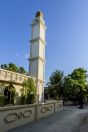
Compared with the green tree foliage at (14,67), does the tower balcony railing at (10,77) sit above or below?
below

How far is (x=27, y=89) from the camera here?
24.4 metres

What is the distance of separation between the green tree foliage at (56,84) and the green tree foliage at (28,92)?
13.3 m

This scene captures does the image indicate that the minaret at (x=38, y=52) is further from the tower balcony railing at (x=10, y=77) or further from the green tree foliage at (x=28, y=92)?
the tower balcony railing at (x=10, y=77)

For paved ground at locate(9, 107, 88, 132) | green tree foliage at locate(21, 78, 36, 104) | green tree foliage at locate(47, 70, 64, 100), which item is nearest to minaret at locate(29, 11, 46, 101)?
green tree foliage at locate(21, 78, 36, 104)

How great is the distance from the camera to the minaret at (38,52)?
29281mm

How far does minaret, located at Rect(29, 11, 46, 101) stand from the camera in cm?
2928

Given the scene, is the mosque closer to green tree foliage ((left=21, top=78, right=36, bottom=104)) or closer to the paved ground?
green tree foliage ((left=21, top=78, right=36, bottom=104))

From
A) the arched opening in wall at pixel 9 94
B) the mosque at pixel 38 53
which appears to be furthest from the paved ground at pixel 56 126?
the mosque at pixel 38 53

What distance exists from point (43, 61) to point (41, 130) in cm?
2296

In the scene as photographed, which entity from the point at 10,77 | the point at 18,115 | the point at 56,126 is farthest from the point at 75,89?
the point at 18,115

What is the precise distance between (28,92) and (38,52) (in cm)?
921

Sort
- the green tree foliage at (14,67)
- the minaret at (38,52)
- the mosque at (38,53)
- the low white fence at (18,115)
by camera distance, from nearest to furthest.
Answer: the low white fence at (18,115), the mosque at (38,53), the minaret at (38,52), the green tree foliage at (14,67)

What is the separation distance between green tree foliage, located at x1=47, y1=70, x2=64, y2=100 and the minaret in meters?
8.56

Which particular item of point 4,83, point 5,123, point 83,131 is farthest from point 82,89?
point 5,123
